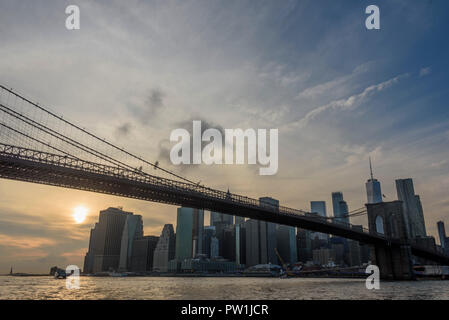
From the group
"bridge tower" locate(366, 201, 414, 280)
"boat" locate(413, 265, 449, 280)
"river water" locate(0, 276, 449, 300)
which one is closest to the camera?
"river water" locate(0, 276, 449, 300)

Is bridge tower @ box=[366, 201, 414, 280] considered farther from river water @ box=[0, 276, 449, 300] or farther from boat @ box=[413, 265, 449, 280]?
boat @ box=[413, 265, 449, 280]

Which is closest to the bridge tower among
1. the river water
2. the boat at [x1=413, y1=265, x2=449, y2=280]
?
the river water

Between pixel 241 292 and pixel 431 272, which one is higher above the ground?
pixel 431 272

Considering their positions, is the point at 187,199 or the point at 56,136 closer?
the point at 56,136

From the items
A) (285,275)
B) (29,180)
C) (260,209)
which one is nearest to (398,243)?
(260,209)

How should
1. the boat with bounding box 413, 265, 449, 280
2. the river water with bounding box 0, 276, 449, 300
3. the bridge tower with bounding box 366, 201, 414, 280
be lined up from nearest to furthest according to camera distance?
the river water with bounding box 0, 276, 449, 300, the bridge tower with bounding box 366, 201, 414, 280, the boat with bounding box 413, 265, 449, 280

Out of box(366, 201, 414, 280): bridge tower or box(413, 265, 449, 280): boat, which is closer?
box(366, 201, 414, 280): bridge tower

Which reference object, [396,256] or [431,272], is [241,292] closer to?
[396,256]

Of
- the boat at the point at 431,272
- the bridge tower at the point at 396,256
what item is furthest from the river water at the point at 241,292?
the boat at the point at 431,272

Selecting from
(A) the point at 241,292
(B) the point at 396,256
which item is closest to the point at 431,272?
(B) the point at 396,256
